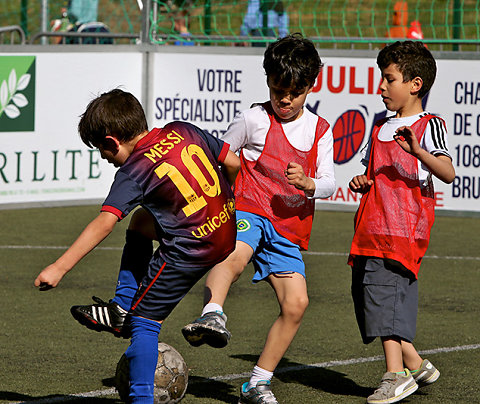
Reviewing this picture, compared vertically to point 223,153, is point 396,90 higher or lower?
higher

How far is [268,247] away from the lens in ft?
16.5

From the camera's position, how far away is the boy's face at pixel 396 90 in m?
5.12

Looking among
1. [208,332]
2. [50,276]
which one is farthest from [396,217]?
[50,276]

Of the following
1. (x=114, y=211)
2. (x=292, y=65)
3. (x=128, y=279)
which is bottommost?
(x=128, y=279)

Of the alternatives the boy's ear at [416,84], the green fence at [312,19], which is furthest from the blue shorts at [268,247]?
the green fence at [312,19]

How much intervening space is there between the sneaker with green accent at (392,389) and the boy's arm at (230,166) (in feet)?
4.31

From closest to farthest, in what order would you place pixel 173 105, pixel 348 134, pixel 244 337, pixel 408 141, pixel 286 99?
pixel 408 141, pixel 286 99, pixel 244 337, pixel 348 134, pixel 173 105

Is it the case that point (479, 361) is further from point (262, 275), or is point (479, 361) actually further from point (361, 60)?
point (361, 60)

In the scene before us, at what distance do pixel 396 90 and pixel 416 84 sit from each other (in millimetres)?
107

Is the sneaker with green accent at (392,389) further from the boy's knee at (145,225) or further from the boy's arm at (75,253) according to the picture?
the boy's arm at (75,253)

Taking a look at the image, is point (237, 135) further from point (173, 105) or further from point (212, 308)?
point (173, 105)

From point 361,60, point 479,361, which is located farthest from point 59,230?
point 479,361

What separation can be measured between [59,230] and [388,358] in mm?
5765

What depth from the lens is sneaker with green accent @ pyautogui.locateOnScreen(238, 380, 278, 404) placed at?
4832 millimetres
